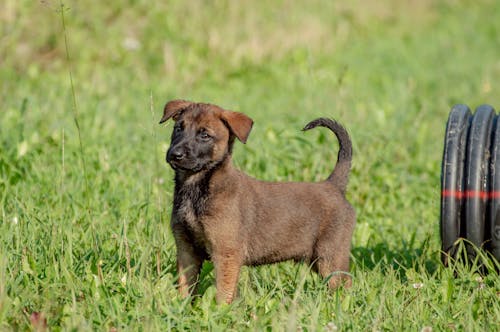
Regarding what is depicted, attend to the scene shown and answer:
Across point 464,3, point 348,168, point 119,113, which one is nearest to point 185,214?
point 348,168

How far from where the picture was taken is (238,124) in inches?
195

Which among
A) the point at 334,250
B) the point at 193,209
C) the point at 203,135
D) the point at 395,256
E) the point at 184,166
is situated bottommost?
the point at 395,256

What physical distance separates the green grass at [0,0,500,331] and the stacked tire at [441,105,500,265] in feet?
0.66

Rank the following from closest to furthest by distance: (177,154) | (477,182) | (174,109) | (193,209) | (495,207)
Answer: (177,154), (193,209), (174,109), (495,207), (477,182)

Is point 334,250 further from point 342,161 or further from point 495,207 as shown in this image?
point 495,207

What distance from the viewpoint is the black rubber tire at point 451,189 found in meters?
5.57

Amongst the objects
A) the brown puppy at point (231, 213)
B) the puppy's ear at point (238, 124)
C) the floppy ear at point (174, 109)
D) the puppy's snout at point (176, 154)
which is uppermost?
the floppy ear at point (174, 109)

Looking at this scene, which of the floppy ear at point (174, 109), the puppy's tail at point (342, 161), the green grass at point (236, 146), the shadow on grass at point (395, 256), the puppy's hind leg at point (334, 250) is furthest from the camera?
the shadow on grass at point (395, 256)

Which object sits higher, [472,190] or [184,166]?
[184,166]

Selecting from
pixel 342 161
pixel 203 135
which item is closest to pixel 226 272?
pixel 203 135

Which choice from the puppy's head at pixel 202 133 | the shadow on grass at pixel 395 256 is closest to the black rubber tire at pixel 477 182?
the shadow on grass at pixel 395 256

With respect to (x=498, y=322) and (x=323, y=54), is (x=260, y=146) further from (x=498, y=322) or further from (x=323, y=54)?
(x=323, y=54)

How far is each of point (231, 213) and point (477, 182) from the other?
64.2 inches

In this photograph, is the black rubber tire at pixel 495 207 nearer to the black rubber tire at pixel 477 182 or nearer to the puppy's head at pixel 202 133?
the black rubber tire at pixel 477 182
